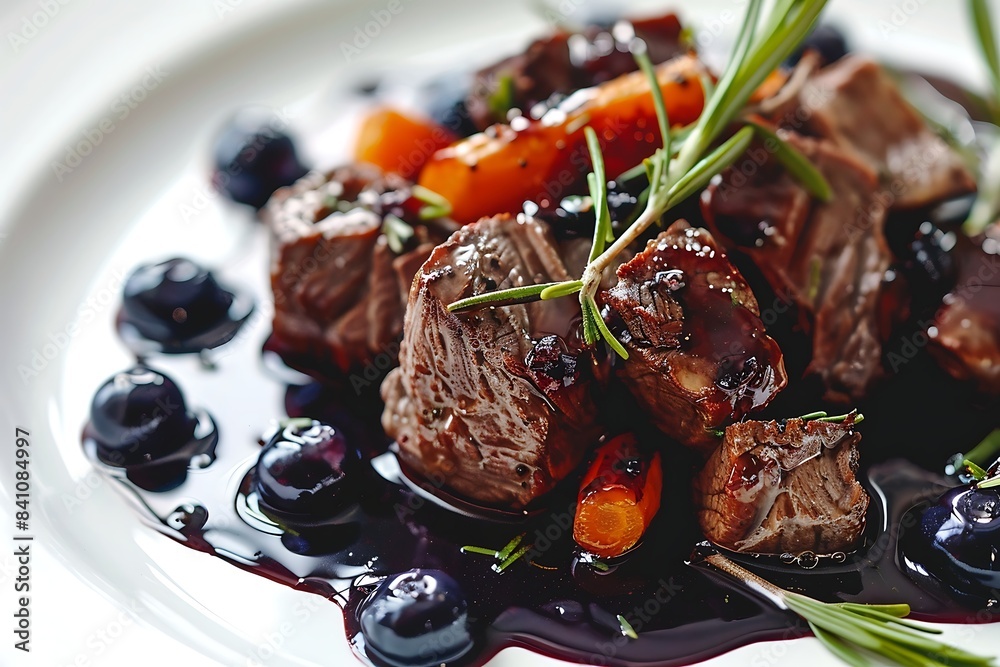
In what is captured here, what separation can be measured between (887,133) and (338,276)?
1774mm

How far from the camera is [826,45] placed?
3.87 metres

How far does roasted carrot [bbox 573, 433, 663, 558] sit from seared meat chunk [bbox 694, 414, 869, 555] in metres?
0.16

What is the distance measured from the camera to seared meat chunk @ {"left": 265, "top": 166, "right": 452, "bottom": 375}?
2.88m

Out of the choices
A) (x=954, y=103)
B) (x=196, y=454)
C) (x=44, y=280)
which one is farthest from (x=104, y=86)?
(x=954, y=103)

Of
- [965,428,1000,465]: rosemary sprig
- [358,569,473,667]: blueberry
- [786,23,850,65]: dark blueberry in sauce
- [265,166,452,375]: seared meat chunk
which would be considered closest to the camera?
[358,569,473,667]: blueberry

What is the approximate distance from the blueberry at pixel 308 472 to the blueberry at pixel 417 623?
1.25 feet

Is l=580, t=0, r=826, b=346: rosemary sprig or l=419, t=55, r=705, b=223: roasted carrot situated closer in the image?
l=580, t=0, r=826, b=346: rosemary sprig

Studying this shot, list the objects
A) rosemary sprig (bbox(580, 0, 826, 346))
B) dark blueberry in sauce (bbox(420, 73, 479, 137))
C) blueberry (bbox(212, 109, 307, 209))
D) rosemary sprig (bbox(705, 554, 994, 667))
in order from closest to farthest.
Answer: rosemary sprig (bbox(705, 554, 994, 667)), rosemary sprig (bbox(580, 0, 826, 346)), dark blueberry in sauce (bbox(420, 73, 479, 137)), blueberry (bbox(212, 109, 307, 209))

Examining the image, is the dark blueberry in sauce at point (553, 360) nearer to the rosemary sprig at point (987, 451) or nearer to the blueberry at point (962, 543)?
the blueberry at point (962, 543)

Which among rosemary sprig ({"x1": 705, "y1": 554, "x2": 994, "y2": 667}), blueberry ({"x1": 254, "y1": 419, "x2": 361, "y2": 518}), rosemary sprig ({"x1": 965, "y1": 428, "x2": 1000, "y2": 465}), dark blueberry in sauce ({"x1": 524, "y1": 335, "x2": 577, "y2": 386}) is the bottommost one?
rosemary sprig ({"x1": 965, "y1": 428, "x2": 1000, "y2": 465})

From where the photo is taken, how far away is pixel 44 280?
317 cm

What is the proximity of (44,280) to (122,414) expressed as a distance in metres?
0.77

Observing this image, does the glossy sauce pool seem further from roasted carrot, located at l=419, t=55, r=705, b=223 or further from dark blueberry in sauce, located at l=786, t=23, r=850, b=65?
dark blueberry in sauce, located at l=786, t=23, r=850, b=65

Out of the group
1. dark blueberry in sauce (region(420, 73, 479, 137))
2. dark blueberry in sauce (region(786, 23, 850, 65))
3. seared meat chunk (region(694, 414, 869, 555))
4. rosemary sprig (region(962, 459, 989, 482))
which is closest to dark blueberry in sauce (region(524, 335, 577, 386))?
seared meat chunk (region(694, 414, 869, 555))
